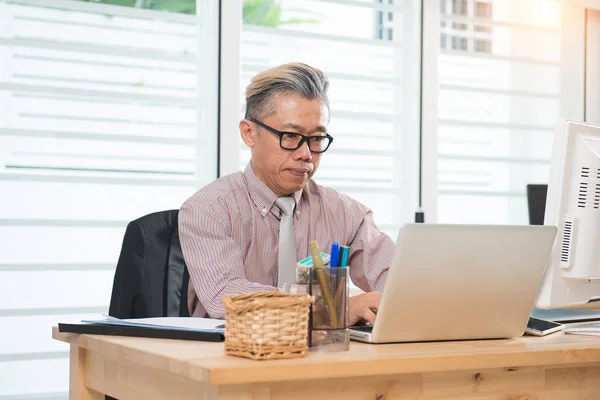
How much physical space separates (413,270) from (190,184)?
205 cm

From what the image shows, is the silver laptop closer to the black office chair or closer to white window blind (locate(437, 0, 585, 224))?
the black office chair

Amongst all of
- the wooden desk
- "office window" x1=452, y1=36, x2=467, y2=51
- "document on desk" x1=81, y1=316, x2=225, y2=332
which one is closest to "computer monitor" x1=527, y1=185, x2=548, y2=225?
"office window" x1=452, y1=36, x2=467, y2=51

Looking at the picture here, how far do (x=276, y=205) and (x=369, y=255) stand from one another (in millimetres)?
280

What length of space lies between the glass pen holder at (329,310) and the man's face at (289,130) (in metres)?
0.72

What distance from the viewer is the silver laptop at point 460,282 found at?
1.37 m

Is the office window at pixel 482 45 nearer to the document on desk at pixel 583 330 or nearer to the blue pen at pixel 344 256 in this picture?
the document on desk at pixel 583 330

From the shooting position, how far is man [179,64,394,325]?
1974mm

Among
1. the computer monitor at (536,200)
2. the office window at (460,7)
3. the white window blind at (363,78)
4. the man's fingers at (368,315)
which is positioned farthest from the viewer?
the office window at (460,7)

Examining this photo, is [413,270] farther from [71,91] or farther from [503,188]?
[503,188]

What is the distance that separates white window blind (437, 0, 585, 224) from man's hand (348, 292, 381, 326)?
93.3 inches

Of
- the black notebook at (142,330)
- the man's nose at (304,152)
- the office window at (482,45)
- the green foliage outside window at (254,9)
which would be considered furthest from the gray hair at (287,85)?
the office window at (482,45)

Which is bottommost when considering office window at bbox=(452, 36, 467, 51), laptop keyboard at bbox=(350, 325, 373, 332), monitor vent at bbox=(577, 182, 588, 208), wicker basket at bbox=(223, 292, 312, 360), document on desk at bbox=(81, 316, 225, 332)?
laptop keyboard at bbox=(350, 325, 373, 332)

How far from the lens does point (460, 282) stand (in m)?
1.42

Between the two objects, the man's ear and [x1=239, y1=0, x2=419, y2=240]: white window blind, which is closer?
the man's ear
